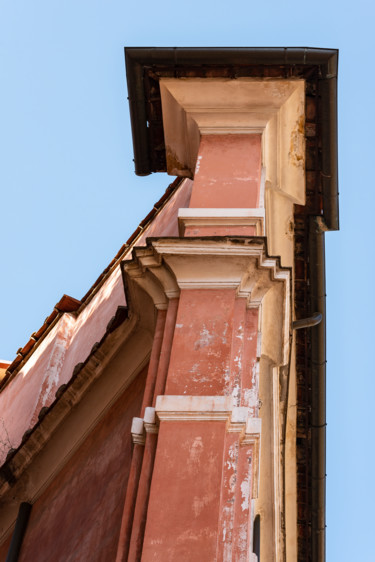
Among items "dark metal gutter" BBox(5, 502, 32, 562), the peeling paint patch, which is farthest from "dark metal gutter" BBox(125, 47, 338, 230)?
"dark metal gutter" BBox(5, 502, 32, 562)

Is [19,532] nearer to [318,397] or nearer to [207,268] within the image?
[207,268]

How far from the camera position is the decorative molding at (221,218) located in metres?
9.23

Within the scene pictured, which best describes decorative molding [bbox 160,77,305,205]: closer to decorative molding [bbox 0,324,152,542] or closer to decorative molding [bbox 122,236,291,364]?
decorative molding [bbox 122,236,291,364]

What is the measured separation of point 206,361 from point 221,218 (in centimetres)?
177

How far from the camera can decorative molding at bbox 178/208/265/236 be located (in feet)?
30.3

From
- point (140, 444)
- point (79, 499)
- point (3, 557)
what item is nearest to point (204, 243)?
point (140, 444)

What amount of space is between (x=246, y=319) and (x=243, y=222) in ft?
3.87

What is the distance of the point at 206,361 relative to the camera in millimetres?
7898

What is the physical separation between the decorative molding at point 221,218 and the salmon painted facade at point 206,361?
1cm

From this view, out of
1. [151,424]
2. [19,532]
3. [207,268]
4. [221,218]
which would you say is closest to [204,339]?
[207,268]

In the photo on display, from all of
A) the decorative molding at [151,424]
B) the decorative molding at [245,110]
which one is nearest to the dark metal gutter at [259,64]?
the decorative molding at [245,110]

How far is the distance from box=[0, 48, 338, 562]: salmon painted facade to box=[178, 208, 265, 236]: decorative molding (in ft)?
0.05

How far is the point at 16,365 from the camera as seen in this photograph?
15.5 m

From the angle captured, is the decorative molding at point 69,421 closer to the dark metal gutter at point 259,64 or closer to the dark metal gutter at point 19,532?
the dark metal gutter at point 19,532
